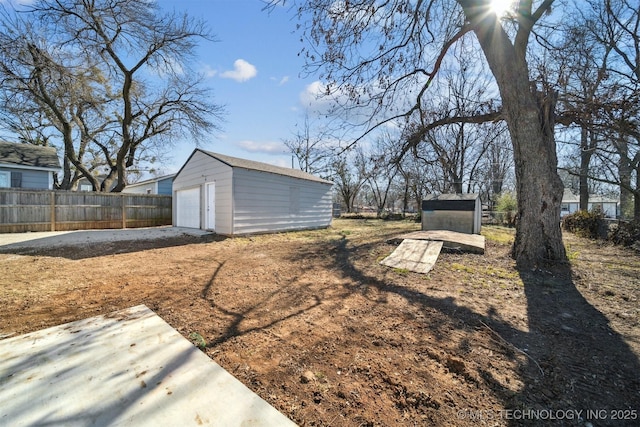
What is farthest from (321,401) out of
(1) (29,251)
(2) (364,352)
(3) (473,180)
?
(3) (473,180)

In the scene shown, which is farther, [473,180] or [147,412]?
[473,180]

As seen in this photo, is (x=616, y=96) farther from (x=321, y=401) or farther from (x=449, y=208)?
(x=321, y=401)

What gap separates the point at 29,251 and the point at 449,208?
1168 cm

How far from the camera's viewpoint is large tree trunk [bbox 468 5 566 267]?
177 inches

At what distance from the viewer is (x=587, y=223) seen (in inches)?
350

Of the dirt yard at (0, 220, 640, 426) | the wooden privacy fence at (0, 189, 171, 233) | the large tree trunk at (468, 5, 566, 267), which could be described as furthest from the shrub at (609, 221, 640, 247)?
the wooden privacy fence at (0, 189, 171, 233)

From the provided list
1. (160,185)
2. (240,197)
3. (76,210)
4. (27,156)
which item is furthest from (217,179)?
(160,185)

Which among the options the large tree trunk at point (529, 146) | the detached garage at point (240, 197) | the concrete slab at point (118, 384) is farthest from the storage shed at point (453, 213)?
the concrete slab at point (118, 384)

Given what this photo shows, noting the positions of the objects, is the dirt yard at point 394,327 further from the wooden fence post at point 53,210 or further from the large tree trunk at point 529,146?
the wooden fence post at point 53,210

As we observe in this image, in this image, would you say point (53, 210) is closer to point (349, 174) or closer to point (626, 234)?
point (626, 234)

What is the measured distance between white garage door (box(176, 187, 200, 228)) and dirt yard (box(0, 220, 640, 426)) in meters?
5.62

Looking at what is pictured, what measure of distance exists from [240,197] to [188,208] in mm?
3778

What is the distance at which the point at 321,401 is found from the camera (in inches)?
60.0

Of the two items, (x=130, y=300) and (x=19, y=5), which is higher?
(x=19, y=5)
